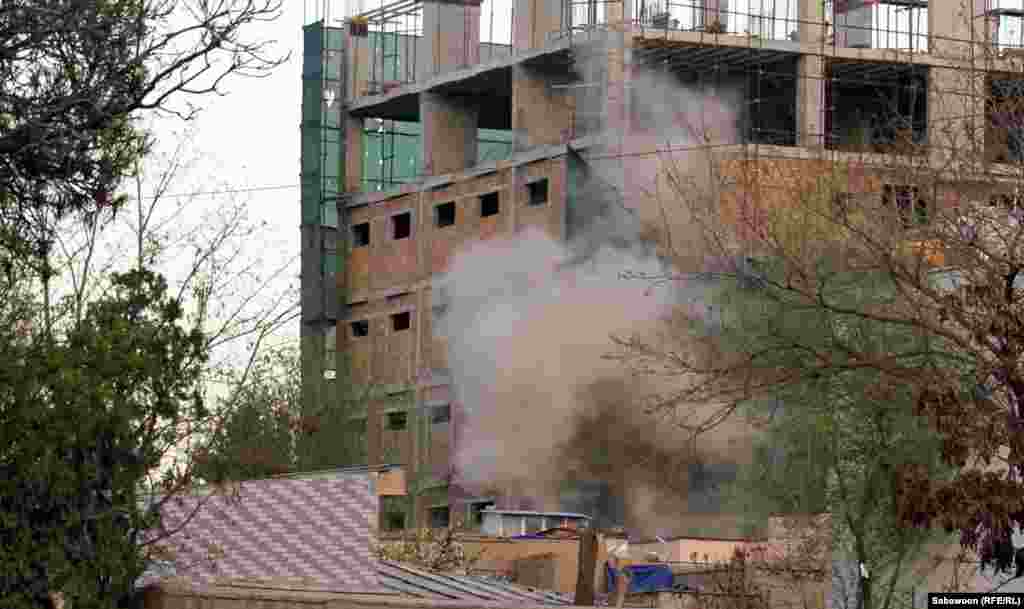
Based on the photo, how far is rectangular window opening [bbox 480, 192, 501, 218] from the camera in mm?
72750

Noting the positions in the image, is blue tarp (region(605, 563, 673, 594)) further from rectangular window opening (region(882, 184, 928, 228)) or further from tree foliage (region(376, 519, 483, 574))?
rectangular window opening (region(882, 184, 928, 228))

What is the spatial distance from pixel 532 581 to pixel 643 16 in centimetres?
2757

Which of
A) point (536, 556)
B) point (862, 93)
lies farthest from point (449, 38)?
point (536, 556)

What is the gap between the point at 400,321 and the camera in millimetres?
76188

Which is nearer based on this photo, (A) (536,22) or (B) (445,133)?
(A) (536,22)

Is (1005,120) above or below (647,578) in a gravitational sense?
above

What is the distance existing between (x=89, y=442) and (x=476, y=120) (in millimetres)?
54564

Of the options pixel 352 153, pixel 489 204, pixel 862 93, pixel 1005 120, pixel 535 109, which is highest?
pixel 862 93

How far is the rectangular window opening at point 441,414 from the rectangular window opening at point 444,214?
6741mm

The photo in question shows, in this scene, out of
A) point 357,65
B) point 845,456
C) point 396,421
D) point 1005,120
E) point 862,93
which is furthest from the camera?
point 357,65

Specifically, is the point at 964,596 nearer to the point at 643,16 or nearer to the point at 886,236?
the point at 886,236

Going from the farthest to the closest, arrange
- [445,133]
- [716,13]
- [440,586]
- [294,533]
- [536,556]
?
[445,133], [716,13], [536,556], [440,586], [294,533]

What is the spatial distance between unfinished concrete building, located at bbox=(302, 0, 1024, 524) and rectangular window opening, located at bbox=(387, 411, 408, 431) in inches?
2.9

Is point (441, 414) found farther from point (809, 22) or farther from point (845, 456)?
point (845, 456)
